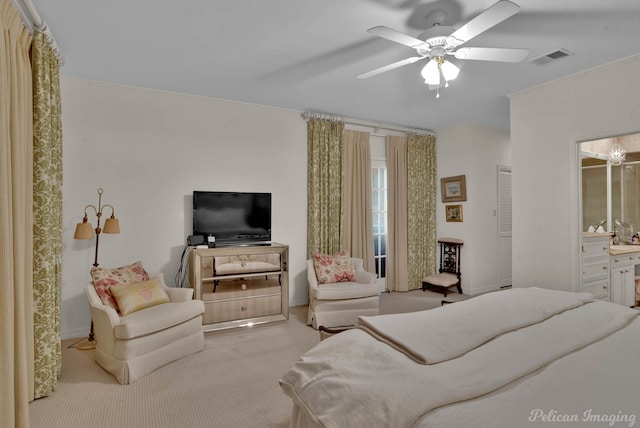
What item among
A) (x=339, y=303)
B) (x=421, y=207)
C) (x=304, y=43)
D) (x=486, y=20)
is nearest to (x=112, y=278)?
(x=339, y=303)

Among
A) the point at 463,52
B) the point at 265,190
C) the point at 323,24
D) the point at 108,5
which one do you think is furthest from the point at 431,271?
the point at 108,5

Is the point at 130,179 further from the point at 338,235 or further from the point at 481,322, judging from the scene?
the point at 481,322

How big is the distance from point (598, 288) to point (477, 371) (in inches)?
140

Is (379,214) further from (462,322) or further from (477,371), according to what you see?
(477,371)

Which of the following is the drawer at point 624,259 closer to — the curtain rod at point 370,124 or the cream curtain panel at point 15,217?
the curtain rod at point 370,124

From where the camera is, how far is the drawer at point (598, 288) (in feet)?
11.6

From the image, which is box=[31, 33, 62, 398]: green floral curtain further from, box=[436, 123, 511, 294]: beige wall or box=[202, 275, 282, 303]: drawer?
box=[436, 123, 511, 294]: beige wall

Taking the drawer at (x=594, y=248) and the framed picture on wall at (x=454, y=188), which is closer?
the drawer at (x=594, y=248)

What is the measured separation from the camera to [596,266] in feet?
12.1

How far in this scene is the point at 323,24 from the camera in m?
2.49

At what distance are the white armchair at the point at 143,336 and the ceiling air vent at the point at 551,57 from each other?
Answer: 395 cm

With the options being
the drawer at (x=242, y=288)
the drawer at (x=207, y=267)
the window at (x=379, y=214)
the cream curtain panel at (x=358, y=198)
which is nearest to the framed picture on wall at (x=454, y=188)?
the window at (x=379, y=214)

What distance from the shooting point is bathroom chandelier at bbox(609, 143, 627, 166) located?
456 centimetres

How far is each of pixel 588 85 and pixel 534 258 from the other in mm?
1904
